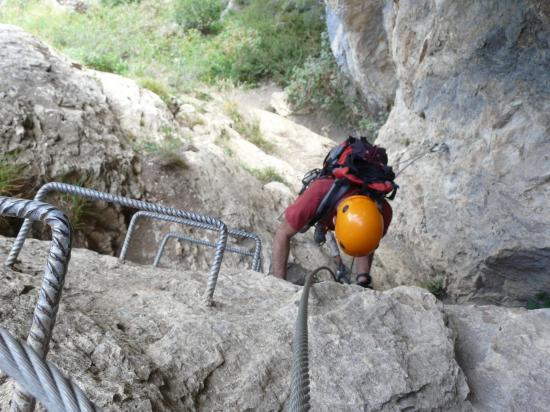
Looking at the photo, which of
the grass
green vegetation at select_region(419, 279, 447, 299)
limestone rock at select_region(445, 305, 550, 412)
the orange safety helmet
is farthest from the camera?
the grass

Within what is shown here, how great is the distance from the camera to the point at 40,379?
1.63 ft

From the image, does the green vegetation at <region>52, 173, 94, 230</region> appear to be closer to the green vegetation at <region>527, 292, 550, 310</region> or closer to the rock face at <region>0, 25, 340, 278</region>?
the rock face at <region>0, 25, 340, 278</region>

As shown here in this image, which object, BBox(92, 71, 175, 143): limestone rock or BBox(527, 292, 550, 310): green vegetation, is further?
BBox(92, 71, 175, 143): limestone rock

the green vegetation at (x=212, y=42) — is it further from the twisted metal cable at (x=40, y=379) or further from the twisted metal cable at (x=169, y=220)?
the twisted metal cable at (x=40, y=379)

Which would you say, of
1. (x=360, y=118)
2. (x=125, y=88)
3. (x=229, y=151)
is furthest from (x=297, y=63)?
(x=125, y=88)

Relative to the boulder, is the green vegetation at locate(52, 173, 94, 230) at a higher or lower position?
lower

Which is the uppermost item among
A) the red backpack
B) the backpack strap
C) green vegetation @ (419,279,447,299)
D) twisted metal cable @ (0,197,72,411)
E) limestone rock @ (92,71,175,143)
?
twisted metal cable @ (0,197,72,411)

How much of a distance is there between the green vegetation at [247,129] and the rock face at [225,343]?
746 centimetres

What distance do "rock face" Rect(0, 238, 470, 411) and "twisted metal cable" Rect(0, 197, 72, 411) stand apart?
2.22ft

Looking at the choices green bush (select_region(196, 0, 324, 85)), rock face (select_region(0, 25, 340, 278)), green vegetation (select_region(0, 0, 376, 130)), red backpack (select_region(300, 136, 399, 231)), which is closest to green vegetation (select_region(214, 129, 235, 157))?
rock face (select_region(0, 25, 340, 278))

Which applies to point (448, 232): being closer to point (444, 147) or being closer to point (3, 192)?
point (444, 147)

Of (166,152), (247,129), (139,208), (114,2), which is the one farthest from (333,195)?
(114,2)

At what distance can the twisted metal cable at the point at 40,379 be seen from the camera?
486 millimetres

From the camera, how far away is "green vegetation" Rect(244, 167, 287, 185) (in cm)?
727
